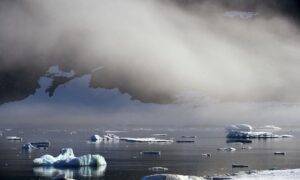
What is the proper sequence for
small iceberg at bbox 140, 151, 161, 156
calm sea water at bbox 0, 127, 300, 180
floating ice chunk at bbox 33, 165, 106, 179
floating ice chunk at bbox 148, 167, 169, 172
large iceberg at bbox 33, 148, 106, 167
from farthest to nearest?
1. small iceberg at bbox 140, 151, 161, 156
2. large iceberg at bbox 33, 148, 106, 167
3. floating ice chunk at bbox 148, 167, 169, 172
4. calm sea water at bbox 0, 127, 300, 180
5. floating ice chunk at bbox 33, 165, 106, 179

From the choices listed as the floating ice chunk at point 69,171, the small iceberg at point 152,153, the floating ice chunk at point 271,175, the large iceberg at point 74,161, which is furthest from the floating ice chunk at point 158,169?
the small iceberg at point 152,153

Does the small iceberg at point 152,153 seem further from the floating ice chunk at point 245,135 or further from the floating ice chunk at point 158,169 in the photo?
the floating ice chunk at point 245,135

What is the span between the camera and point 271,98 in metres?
161

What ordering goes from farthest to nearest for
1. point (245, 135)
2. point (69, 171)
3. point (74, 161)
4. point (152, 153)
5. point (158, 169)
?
point (245, 135)
point (152, 153)
point (74, 161)
point (158, 169)
point (69, 171)

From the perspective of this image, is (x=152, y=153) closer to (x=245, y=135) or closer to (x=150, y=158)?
(x=150, y=158)

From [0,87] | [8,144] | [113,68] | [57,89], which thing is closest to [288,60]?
[113,68]

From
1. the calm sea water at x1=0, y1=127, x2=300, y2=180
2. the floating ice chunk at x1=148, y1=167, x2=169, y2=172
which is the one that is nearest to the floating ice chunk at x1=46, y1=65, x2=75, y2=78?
the calm sea water at x1=0, y1=127, x2=300, y2=180

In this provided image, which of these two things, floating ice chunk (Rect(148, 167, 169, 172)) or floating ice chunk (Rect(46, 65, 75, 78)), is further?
floating ice chunk (Rect(46, 65, 75, 78))

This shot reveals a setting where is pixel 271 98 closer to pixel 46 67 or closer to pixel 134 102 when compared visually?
pixel 134 102

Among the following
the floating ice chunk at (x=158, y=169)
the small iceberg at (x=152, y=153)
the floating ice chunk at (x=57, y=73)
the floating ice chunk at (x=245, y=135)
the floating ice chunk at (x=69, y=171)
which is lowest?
the floating ice chunk at (x=69, y=171)

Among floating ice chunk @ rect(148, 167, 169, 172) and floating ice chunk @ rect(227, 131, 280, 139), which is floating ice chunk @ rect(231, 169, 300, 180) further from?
floating ice chunk @ rect(227, 131, 280, 139)

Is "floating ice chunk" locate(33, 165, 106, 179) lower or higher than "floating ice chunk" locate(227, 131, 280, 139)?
lower

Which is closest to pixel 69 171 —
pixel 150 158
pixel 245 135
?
pixel 150 158

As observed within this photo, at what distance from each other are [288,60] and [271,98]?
3086 cm
